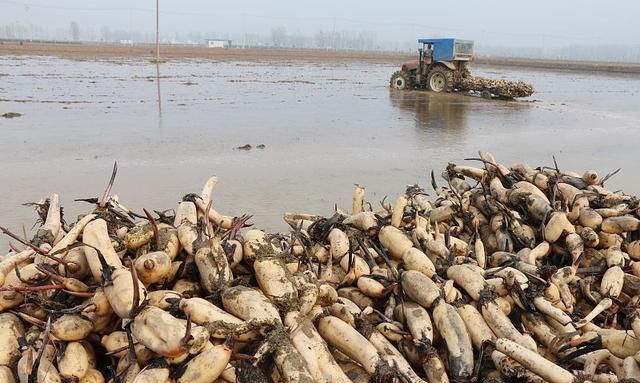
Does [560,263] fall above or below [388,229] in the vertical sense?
below

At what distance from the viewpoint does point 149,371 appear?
2863 millimetres

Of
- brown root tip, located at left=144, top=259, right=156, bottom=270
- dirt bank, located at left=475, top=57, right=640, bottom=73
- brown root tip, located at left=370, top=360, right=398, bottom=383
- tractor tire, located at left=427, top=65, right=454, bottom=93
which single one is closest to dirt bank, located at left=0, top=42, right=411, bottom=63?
dirt bank, located at left=475, top=57, right=640, bottom=73

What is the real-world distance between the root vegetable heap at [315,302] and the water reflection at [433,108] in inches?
522

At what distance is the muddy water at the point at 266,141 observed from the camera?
31.4 feet

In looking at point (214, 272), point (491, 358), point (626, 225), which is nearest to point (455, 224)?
point (626, 225)

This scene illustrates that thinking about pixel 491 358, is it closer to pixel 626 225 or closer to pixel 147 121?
pixel 626 225

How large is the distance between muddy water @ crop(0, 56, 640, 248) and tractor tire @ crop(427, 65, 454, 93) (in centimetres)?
199

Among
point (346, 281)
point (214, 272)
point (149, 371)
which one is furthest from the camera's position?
point (346, 281)

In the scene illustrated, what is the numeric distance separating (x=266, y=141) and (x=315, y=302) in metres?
11.3

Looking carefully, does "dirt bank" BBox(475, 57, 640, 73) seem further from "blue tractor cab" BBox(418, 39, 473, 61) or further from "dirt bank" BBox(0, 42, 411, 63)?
"blue tractor cab" BBox(418, 39, 473, 61)

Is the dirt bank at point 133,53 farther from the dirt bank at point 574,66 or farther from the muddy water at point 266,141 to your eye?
the muddy water at point 266,141

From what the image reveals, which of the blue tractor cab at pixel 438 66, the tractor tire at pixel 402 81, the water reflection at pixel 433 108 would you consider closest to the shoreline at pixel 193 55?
the tractor tire at pixel 402 81

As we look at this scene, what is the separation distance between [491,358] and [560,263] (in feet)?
6.71

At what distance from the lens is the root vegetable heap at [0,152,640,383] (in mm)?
3016
